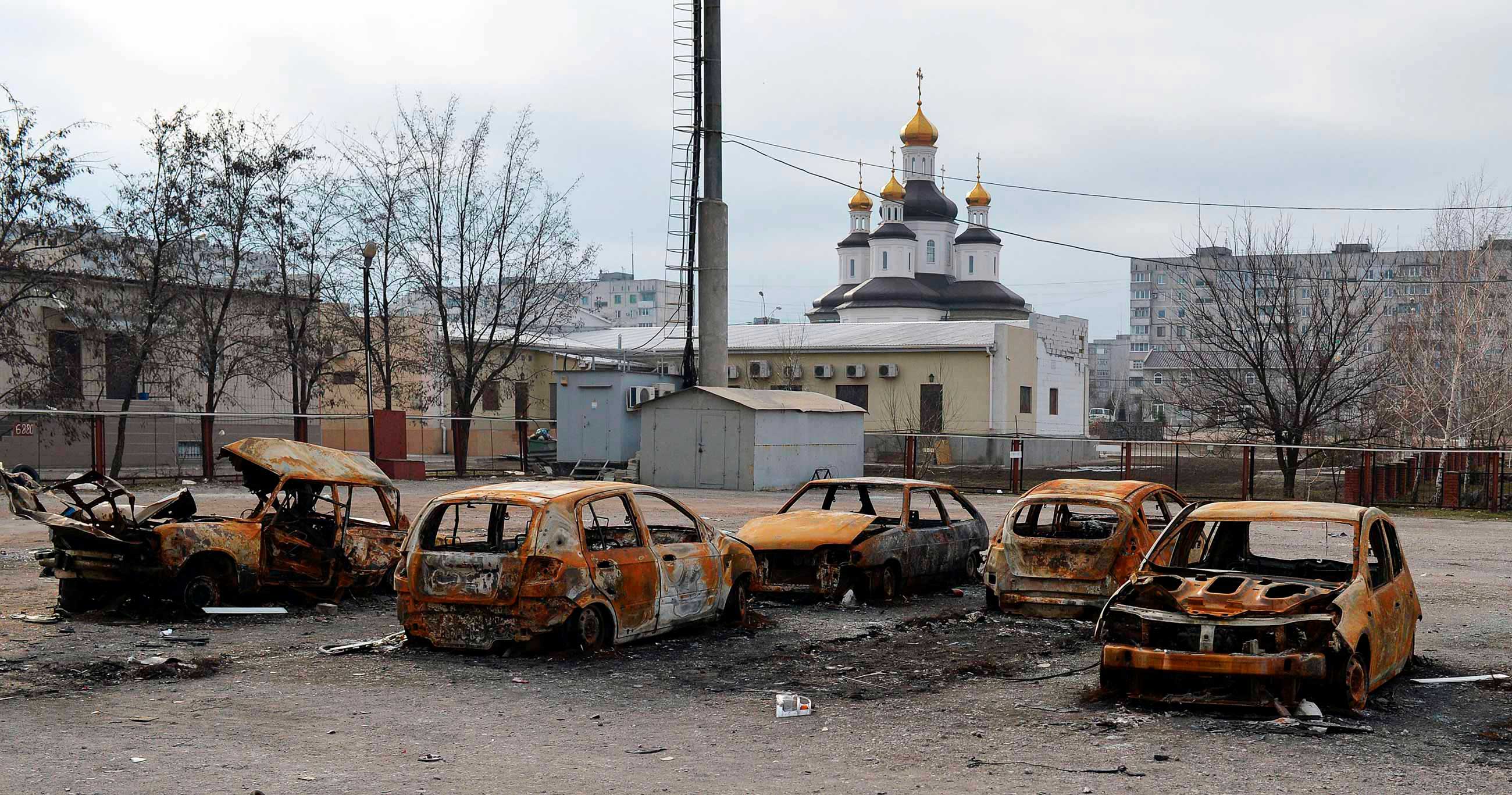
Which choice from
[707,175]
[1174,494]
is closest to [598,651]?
[1174,494]

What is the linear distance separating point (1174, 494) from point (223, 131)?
29.1 m

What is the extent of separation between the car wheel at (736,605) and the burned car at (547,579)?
0.35 metres

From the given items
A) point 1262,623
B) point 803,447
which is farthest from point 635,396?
point 1262,623

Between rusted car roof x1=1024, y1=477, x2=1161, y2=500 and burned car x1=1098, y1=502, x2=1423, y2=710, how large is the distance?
2716mm

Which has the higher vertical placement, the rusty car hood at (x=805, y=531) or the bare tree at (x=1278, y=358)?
the bare tree at (x=1278, y=358)

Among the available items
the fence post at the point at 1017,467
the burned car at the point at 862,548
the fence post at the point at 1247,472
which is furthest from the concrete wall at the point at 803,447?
the burned car at the point at 862,548

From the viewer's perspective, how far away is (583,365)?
44438 millimetres

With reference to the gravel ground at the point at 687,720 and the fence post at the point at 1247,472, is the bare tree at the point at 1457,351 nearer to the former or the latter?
the fence post at the point at 1247,472

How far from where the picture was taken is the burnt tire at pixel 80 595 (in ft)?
38.9

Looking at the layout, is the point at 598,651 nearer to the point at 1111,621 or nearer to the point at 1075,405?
the point at 1111,621

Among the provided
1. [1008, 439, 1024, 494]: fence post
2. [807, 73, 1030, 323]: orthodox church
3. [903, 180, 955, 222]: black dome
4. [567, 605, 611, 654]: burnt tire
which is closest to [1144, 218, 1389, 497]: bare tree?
[1008, 439, 1024, 494]: fence post

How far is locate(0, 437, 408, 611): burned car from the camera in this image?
11.6 m

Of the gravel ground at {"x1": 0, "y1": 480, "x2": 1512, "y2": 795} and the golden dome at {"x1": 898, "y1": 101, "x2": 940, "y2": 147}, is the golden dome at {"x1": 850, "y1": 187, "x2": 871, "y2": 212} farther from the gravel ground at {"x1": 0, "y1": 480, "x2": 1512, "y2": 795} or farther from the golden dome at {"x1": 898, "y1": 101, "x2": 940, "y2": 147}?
the gravel ground at {"x1": 0, "y1": 480, "x2": 1512, "y2": 795}

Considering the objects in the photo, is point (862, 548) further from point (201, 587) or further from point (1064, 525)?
point (201, 587)
